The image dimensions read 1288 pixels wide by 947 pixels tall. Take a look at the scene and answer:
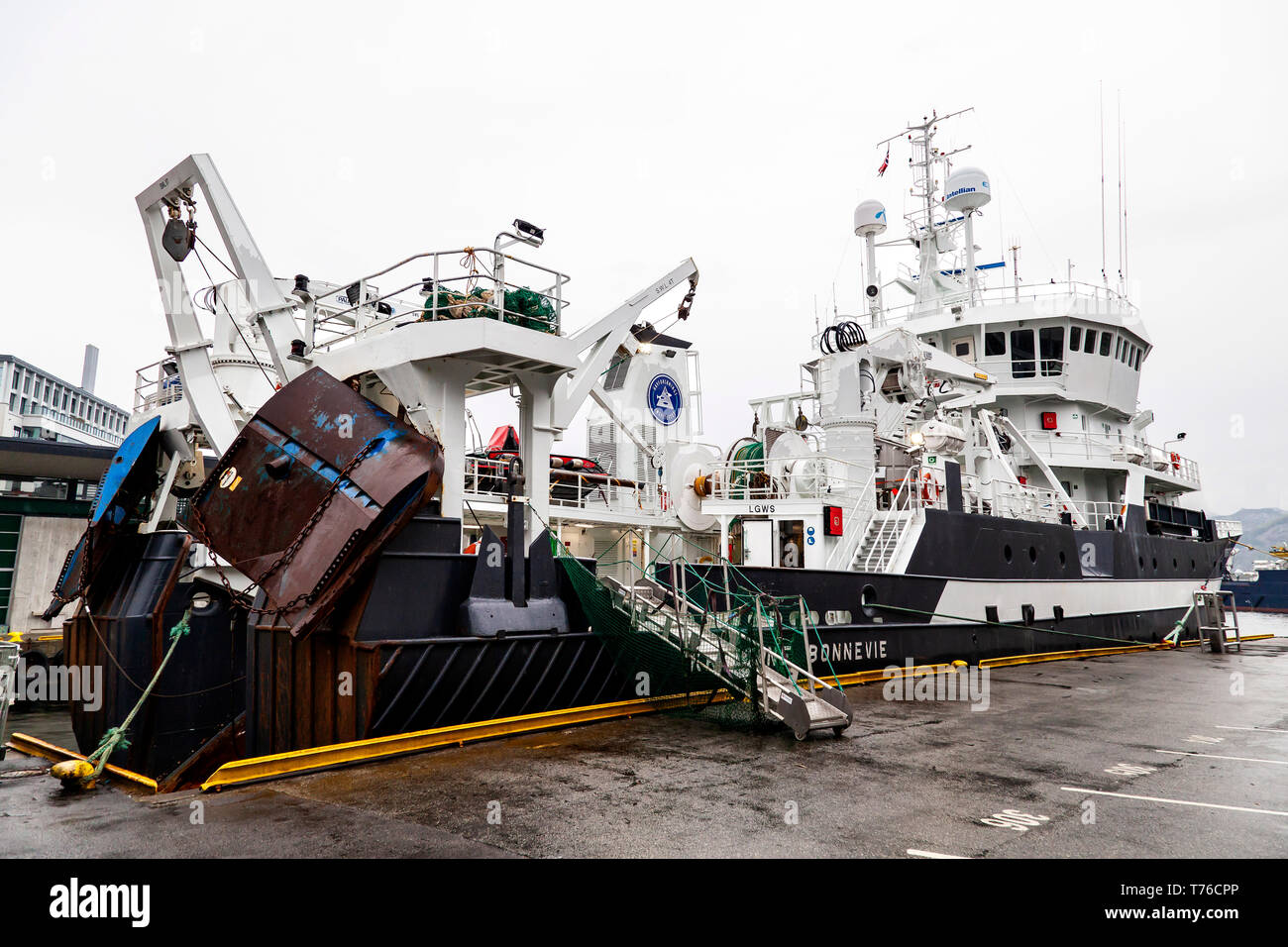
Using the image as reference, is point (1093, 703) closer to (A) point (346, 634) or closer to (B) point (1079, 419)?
(A) point (346, 634)

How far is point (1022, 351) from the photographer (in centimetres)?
2219

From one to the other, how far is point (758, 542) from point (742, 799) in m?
8.85

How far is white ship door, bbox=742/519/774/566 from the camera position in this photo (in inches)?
582

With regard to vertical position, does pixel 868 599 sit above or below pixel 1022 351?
below

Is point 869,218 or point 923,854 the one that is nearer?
point 923,854

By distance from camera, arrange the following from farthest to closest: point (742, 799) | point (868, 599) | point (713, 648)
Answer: point (868, 599) < point (713, 648) < point (742, 799)

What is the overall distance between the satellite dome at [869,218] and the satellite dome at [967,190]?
3.85 m

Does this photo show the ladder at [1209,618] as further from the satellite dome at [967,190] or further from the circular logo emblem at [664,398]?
the circular logo emblem at [664,398]

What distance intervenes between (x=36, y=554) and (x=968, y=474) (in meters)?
24.3

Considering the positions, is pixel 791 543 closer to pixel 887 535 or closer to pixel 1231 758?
pixel 887 535

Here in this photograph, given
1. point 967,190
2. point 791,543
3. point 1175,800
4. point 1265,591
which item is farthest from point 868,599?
point 1265,591

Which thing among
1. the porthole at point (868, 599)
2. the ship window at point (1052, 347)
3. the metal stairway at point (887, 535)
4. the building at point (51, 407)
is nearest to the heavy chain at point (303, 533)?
the porthole at point (868, 599)

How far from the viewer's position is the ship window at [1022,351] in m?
22.1
